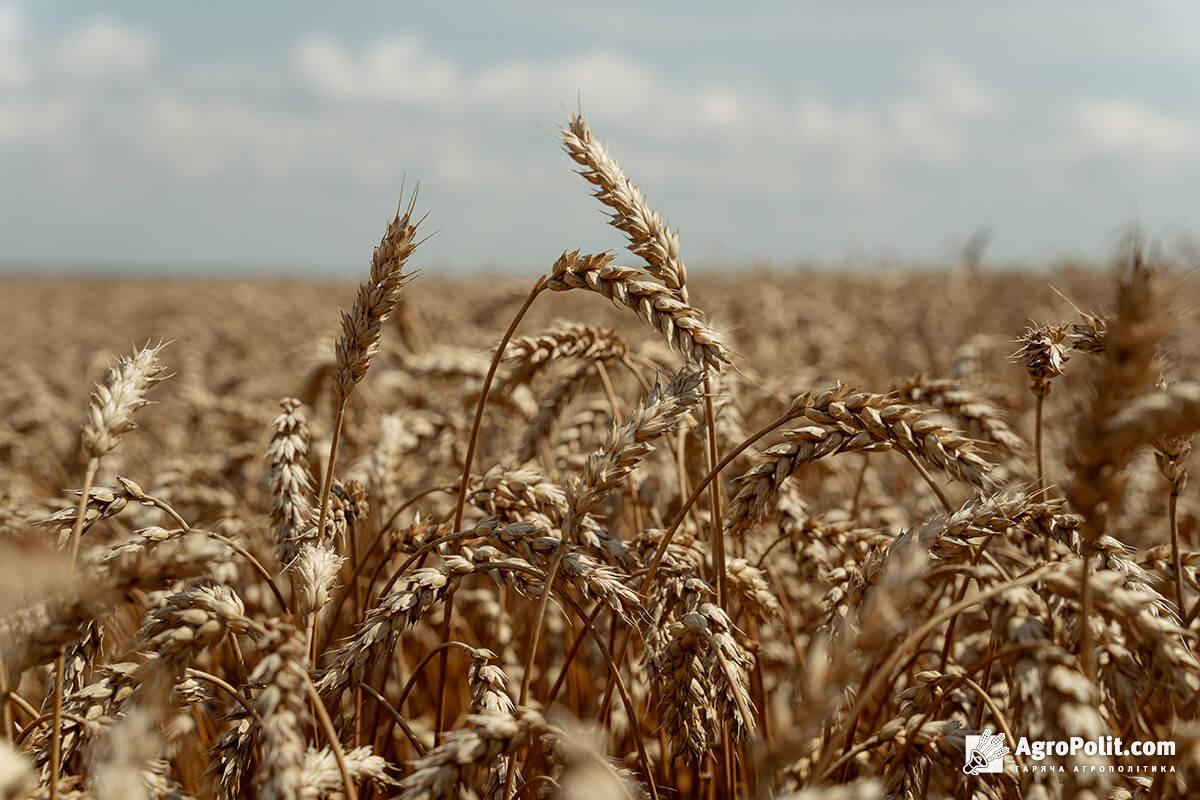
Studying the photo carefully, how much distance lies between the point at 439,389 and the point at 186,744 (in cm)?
380

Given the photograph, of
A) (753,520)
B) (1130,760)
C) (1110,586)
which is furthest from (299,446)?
(1130,760)

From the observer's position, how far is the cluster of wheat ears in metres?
1.30

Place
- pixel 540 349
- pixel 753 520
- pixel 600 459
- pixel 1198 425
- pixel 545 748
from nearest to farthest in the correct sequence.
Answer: pixel 1198 425
pixel 600 459
pixel 545 748
pixel 753 520
pixel 540 349

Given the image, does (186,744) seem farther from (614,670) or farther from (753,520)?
(753,520)

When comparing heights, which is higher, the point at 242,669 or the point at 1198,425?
the point at 1198,425

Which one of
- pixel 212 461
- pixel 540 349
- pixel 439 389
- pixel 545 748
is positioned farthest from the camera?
pixel 439 389

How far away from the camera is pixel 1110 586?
1.43m

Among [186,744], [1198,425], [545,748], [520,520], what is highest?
[1198,425]

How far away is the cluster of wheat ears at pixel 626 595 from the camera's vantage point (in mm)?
1301

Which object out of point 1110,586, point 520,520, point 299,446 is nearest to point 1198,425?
point 1110,586

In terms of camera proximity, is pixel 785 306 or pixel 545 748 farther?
pixel 785 306

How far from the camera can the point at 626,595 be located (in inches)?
68.5

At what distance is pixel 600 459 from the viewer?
1722 mm

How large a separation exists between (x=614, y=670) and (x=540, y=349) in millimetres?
1160
